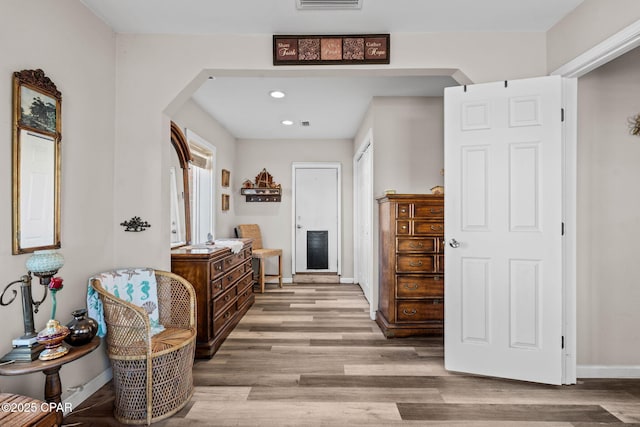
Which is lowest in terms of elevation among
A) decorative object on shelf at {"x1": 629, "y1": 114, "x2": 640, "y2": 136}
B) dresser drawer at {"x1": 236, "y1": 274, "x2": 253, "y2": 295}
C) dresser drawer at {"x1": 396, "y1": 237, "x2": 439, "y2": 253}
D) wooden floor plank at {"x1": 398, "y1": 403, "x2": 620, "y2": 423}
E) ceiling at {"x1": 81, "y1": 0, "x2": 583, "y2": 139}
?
wooden floor plank at {"x1": 398, "y1": 403, "x2": 620, "y2": 423}

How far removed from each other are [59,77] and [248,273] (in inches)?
116

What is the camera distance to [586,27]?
2256 mm

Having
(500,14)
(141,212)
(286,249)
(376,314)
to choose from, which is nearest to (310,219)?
(286,249)

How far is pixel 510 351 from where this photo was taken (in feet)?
8.14

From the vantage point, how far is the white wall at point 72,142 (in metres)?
1.72

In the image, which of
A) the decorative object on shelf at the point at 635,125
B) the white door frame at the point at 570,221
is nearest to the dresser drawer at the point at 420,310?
the white door frame at the point at 570,221

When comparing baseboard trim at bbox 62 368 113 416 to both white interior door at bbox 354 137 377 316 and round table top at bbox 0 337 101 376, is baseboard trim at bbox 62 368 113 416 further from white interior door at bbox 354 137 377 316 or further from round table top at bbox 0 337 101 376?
white interior door at bbox 354 137 377 316

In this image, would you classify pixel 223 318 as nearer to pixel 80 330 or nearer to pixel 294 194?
pixel 80 330

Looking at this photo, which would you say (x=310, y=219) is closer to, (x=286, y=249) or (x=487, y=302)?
(x=286, y=249)

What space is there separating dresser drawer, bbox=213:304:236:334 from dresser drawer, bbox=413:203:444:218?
2.03m

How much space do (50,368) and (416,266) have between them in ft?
9.26

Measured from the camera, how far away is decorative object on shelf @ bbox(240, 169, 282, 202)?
6.00 meters

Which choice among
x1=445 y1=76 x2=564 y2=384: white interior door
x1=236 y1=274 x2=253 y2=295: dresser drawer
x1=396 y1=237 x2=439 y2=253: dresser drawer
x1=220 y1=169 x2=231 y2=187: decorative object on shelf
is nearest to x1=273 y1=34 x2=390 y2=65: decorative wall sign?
x1=445 y1=76 x2=564 y2=384: white interior door

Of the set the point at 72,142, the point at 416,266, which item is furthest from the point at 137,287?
the point at 416,266
